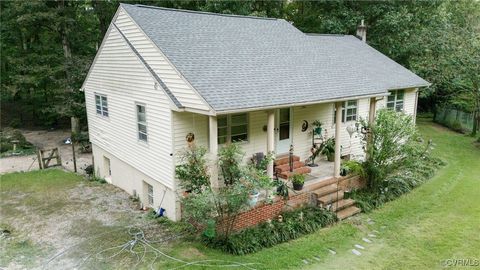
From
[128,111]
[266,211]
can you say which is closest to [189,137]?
[266,211]

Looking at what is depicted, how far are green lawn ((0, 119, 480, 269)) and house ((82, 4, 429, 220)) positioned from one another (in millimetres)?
1934

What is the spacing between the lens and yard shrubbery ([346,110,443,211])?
1176cm

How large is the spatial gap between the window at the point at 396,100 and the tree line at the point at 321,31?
20.0 feet

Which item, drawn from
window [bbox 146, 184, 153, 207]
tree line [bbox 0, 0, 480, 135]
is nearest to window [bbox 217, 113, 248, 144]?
window [bbox 146, 184, 153, 207]

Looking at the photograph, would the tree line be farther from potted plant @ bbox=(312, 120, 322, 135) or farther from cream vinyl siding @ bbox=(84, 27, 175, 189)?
potted plant @ bbox=(312, 120, 322, 135)

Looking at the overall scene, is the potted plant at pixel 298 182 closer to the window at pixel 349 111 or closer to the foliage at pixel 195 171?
the foliage at pixel 195 171

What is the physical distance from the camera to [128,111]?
11969 mm

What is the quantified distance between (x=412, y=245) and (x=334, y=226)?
79.4 inches

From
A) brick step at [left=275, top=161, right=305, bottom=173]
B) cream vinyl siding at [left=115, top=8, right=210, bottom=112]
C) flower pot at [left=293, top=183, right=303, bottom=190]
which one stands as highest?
cream vinyl siding at [left=115, top=8, right=210, bottom=112]

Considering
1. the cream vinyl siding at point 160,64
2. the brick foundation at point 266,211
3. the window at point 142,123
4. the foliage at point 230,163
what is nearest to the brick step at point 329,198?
the brick foundation at point 266,211

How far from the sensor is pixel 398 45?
76.0ft

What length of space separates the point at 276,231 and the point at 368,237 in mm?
2538

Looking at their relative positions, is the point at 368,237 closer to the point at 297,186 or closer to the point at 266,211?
the point at 297,186

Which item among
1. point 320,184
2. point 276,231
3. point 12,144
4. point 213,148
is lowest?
point 12,144
